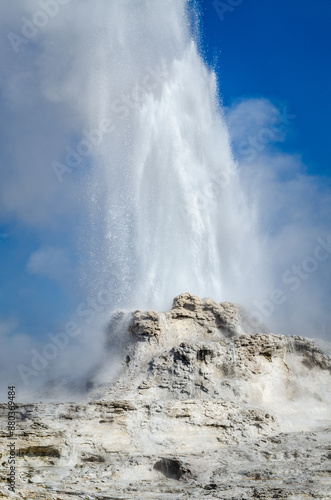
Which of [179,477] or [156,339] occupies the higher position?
[156,339]

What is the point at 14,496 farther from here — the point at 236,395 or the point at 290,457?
the point at 236,395

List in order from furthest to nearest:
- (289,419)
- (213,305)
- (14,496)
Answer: (213,305), (289,419), (14,496)

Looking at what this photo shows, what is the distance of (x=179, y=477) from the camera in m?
17.6

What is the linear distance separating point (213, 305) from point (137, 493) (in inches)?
540

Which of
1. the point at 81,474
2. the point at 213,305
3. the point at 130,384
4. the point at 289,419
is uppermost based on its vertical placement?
the point at 213,305

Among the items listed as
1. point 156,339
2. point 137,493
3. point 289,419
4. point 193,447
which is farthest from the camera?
point 156,339

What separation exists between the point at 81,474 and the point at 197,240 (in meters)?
17.8

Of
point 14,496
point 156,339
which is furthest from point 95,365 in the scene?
point 14,496

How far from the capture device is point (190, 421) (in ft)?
68.5

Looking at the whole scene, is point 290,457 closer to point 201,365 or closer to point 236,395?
point 236,395

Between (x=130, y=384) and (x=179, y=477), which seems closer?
(x=179, y=477)

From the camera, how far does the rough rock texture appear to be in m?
16.1

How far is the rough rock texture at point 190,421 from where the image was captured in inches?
634

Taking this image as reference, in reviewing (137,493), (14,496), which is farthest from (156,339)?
(14,496)
